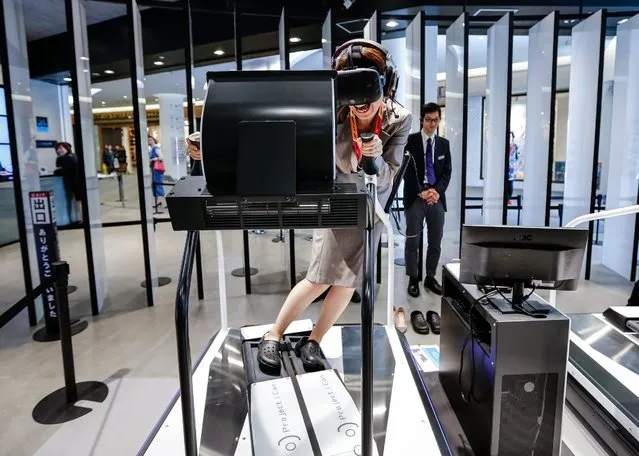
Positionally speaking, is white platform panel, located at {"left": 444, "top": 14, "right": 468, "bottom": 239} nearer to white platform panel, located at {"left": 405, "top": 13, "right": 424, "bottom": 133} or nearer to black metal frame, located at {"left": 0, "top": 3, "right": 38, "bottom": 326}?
white platform panel, located at {"left": 405, "top": 13, "right": 424, "bottom": 133}

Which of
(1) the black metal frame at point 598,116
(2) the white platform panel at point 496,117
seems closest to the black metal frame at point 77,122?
(2) the white platform panel at point 496,117

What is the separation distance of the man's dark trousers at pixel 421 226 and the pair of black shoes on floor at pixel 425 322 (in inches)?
31.9

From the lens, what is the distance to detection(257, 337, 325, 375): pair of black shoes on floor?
218cm

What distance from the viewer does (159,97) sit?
16.9 ft

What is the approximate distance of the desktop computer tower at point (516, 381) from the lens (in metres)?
1.67

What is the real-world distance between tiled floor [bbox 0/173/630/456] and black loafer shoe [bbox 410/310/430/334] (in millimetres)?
58

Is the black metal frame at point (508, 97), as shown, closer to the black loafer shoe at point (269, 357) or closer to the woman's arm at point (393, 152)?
the woman's arm at point (393, 152)

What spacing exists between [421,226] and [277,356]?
249 centimetres

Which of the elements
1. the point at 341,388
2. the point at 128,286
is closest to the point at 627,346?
the point at 341,388

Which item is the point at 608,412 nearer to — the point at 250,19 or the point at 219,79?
the point at 219,79

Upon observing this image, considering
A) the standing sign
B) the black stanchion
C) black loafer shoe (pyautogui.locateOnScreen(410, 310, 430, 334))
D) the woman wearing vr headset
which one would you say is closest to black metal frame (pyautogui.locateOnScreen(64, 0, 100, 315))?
the standing sign

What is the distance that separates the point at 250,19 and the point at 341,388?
3583mm

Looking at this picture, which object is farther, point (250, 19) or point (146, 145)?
point (250, 19)

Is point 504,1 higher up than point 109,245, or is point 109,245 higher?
point 504,1
